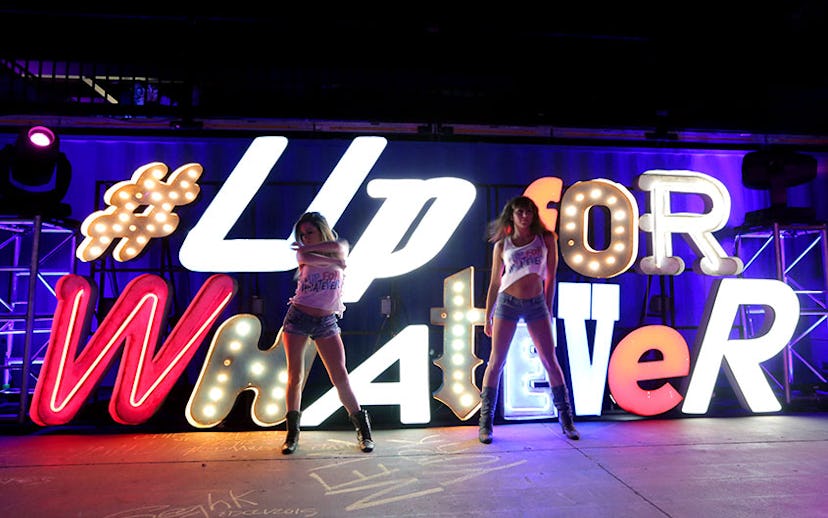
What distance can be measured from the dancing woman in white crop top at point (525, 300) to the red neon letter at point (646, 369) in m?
0.71

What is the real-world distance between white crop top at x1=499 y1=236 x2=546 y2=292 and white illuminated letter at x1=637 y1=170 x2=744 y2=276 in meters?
1.35

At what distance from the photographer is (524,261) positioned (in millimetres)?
3629

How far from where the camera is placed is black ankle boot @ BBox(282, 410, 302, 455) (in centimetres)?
334

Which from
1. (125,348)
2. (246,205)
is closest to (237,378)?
(125,348)

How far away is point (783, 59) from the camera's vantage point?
16.7 feet

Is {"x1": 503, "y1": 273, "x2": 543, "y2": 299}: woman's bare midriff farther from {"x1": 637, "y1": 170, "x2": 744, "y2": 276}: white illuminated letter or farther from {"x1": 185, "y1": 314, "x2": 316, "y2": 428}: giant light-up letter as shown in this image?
{"x1": 185, "y1": 314, "x2": 316, "y2": 428}: giant light-up letter

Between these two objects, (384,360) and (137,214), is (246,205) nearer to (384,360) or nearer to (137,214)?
(137,214)

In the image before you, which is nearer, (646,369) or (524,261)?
(524,261)

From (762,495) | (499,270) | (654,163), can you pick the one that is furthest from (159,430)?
(654,163)

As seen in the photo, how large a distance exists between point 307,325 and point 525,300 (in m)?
1.62

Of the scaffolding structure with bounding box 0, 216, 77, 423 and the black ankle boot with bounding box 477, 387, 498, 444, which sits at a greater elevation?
the scaffolding structure with bounding box 0, 216, 77, 423

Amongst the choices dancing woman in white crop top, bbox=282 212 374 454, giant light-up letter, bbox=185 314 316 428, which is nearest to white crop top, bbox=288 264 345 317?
dancing woman in white crop top, bbox=282 212 374 454

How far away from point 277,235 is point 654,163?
179 inches

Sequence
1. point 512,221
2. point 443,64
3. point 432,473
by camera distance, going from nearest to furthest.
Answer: point 432,473 < point 512,221 < point 443,64
